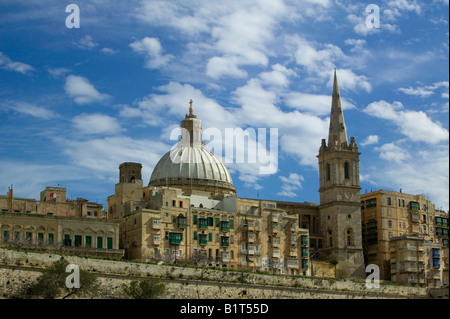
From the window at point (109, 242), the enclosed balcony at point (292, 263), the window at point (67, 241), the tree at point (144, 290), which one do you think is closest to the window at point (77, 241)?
the window at point (67, 241)

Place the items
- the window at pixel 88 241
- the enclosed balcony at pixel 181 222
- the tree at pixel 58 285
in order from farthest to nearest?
the enclosed balcony at pixel 181 222 → the window at pixel 88 241 → the tree at pixel 58 285

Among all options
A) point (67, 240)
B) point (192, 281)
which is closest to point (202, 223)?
point (192, 281)

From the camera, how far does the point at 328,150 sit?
337 feet

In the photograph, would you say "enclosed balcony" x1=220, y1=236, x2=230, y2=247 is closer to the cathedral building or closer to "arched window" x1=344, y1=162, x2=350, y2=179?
the cathedral building

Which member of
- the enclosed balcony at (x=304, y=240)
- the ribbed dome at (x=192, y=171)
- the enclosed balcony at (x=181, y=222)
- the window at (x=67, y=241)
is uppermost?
the ribbed dome at (x=192, y=171)

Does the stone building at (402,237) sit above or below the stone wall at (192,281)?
above

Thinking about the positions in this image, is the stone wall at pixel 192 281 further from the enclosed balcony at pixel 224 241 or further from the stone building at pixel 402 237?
the stone building at pixel 402 237

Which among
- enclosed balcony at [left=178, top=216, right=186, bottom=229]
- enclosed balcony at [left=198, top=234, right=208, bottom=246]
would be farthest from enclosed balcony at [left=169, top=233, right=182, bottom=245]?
enclosed balcony at [left=198, top=234, right=208, bottom=246]

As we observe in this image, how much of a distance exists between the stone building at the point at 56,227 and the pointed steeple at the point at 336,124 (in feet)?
99.8

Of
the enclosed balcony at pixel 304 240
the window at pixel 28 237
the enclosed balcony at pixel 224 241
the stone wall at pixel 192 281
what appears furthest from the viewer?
the enclosed balcony at pixel 304 240

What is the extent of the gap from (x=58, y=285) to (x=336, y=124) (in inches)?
1714

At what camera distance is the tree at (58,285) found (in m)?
70.1
